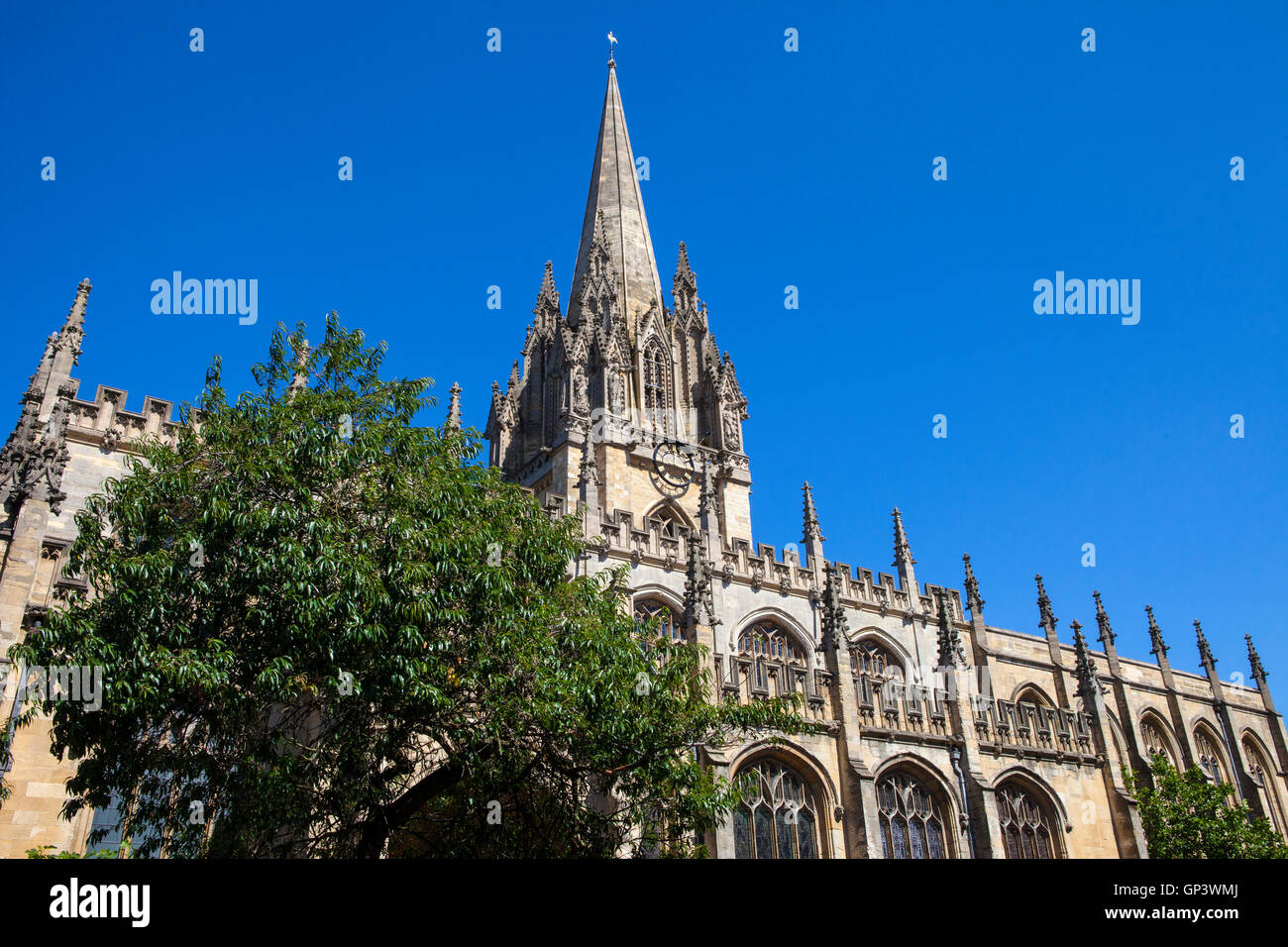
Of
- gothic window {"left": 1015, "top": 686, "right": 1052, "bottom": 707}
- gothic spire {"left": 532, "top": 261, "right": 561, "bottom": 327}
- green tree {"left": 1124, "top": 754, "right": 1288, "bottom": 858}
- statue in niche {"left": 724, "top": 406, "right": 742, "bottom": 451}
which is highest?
gothic spire {"left": 532, "top": 261, "right": 561, "bottom": 327}

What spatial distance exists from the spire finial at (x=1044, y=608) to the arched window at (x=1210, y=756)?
9184 millimetres

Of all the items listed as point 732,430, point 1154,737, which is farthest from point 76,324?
point 1154,737

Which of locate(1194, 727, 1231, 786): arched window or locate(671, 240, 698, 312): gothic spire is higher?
locate(671, 240, 698, 312): gothic spire

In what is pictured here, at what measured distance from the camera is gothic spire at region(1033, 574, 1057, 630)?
37344 millimetres

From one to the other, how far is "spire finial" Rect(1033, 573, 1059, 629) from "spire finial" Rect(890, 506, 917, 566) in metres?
7.30

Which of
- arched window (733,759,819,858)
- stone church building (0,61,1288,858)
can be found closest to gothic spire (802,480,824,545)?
stone church building (0,61,1288,858)

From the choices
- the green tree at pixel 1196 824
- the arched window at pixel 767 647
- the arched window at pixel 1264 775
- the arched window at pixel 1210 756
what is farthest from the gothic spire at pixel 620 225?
the arched window at pixel 1264 775

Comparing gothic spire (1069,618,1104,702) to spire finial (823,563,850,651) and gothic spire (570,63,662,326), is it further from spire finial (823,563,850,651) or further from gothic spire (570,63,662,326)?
gothic spire (570,63,662,326)

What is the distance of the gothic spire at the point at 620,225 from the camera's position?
4194cm

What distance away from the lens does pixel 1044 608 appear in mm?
37812
